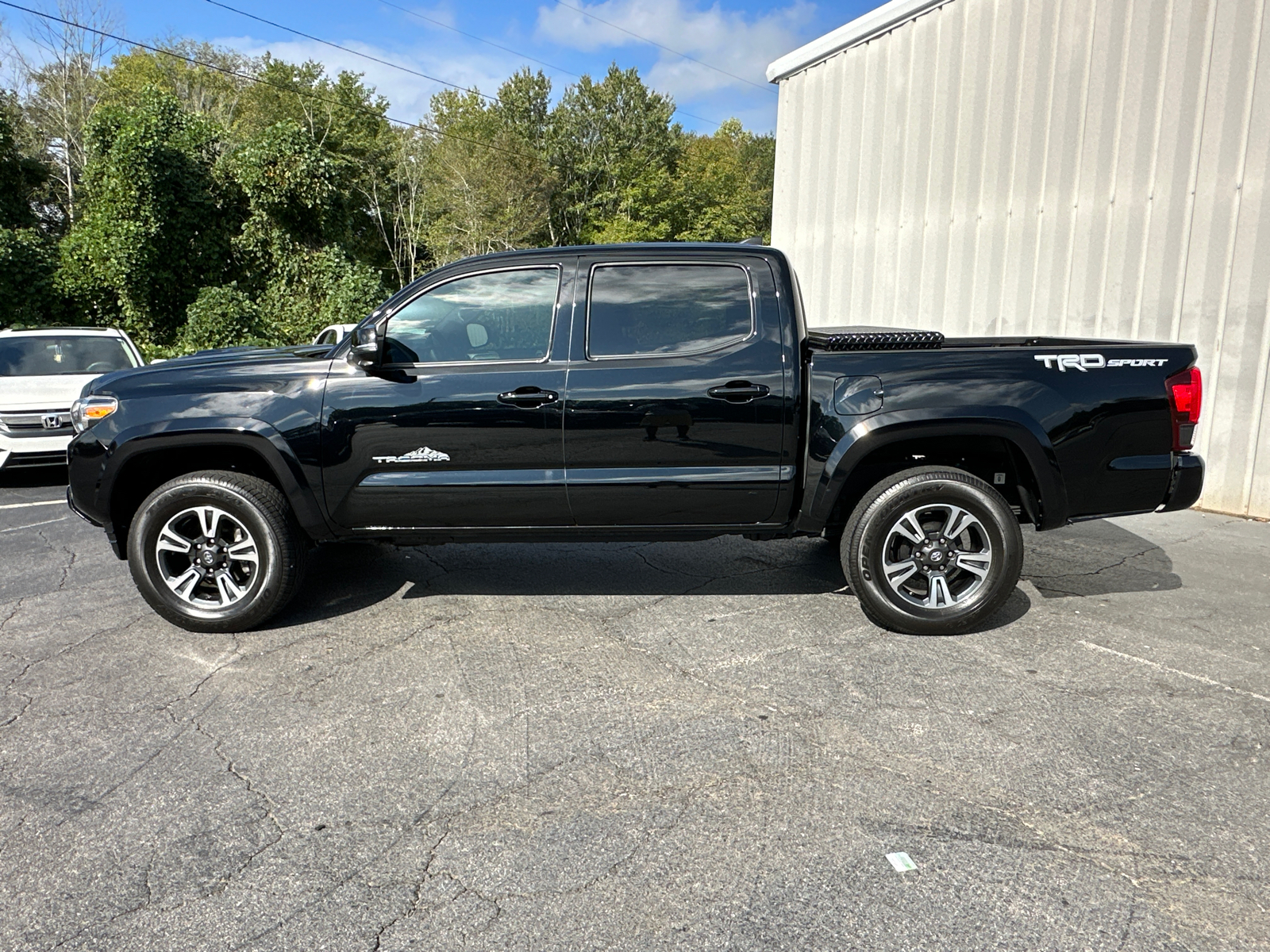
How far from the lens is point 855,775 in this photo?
3098 millimetres

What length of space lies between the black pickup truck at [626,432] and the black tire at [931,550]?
1cm

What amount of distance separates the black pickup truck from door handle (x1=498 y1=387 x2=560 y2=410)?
1 centimetres

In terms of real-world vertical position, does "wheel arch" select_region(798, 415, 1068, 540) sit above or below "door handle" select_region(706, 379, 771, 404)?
below

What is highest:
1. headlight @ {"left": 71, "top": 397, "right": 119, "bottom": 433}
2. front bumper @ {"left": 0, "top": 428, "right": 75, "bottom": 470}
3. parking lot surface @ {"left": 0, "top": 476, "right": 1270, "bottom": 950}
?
headlight @ {"left": 71, "top": 397, "right": 119, "bottom": 433}

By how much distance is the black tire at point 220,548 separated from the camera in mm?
4422

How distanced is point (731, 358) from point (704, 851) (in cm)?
243

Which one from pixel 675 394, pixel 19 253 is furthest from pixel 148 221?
pixel 675 394

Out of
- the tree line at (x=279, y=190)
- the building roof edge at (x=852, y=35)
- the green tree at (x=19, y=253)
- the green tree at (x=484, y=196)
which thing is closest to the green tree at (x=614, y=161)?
the tree line at (x=279, y=190)

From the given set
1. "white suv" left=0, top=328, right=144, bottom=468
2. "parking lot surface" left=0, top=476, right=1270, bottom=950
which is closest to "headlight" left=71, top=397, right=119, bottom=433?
"parking lot surface" left=0, top=476, right=1270, bottom=950

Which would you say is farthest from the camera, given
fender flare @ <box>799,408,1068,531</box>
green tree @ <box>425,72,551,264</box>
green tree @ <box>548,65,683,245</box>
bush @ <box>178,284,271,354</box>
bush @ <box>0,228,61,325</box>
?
green tree @ <box>548,65,683,245</box>

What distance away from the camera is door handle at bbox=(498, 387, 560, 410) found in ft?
14.2

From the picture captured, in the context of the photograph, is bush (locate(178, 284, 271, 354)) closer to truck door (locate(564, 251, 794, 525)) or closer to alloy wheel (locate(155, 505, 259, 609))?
alloy wheel (locate(155, 505, 259, 609))

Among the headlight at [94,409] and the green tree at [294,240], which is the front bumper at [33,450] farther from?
the green tree at [294,240]

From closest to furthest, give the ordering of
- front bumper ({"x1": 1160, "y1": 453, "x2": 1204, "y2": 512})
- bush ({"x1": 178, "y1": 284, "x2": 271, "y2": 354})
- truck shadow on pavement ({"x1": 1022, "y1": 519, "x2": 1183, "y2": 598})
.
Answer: front bumper ({"x1": 1160, "y1": 453, "x2": 1204, "y2": 512}), truck shadow on pavement ({"x1": 1022, "y1": 519, "x2": 1183, "y2": 598}), bush ({"x1": 178, "y1": 284, "x2": 271, "y2": 354})
